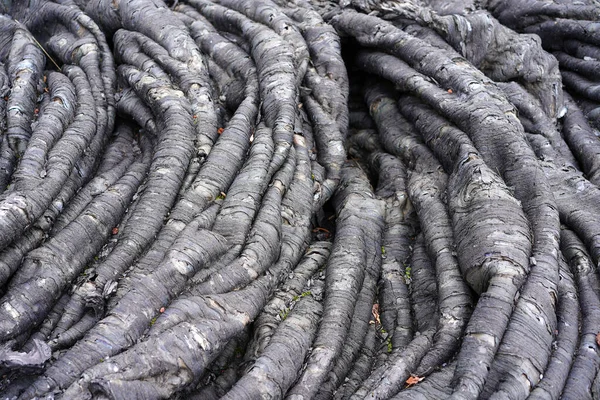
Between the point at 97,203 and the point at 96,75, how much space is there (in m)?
2.64

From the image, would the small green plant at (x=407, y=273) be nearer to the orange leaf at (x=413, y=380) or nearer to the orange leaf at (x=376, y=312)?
the orange leaf at (x=376, y=312)

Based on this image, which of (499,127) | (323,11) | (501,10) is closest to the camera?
(499,127)

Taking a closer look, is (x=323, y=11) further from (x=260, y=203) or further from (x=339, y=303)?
(x=339, y=303)

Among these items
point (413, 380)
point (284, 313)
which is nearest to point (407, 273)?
point (284, 313)

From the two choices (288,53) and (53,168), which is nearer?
(53,168)

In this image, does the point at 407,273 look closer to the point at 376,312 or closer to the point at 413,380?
the point at 376,312

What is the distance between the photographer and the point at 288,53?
823cm

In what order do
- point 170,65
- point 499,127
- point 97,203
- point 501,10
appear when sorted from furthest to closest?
point 501,10, point 170,65, point 499,127, point 97,203

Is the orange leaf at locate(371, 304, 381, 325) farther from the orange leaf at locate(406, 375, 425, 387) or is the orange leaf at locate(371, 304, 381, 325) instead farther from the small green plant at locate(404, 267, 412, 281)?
the orange leaf at locate(406, 375, 425, 387)

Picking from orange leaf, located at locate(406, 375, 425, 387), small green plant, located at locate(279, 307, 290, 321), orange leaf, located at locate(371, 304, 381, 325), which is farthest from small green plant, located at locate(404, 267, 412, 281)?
orange leaf, located at locate(406, 375, 425, 387)

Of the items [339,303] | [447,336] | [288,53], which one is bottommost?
[339,303]

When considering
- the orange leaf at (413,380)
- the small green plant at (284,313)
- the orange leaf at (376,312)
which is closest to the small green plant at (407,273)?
the orange leaf at (376,312)

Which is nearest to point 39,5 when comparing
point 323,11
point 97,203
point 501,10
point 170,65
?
point 170,65

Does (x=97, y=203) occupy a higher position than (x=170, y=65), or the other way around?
(x=170, y=65)
